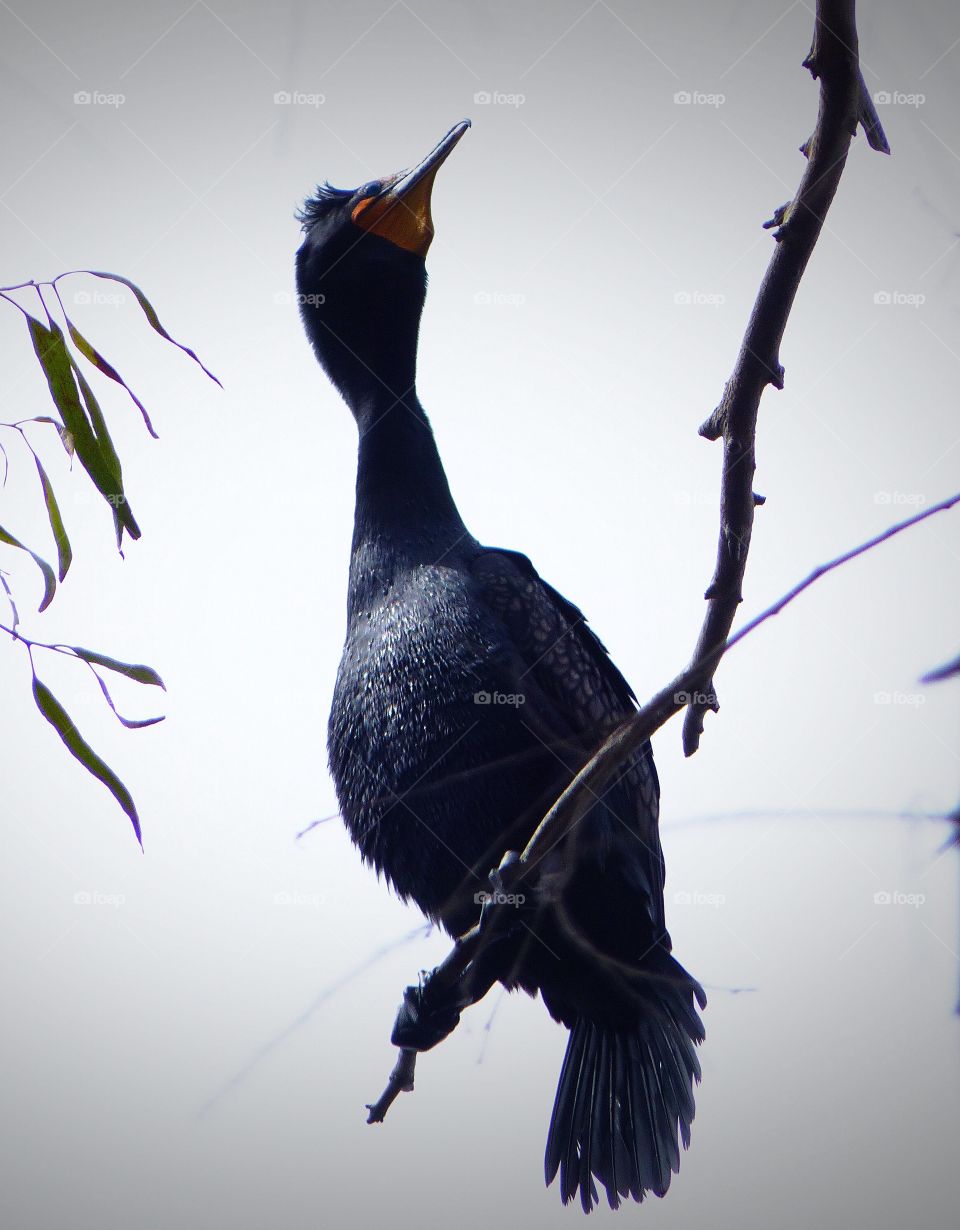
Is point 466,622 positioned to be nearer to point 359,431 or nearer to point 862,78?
point 359,431

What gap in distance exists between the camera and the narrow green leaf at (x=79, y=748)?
184cm

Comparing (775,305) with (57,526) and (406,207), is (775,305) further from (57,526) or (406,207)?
(406,207)

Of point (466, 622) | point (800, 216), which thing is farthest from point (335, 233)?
point (800, 216)

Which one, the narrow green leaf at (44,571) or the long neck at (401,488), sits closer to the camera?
the narrow green leaf at (44,571)

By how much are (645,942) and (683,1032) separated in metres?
0.26

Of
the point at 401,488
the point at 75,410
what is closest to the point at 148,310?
the point at 75,410

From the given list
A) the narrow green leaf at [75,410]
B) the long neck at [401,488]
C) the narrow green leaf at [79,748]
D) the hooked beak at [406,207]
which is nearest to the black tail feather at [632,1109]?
the long neck at [401,488]

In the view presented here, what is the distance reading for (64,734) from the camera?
1.84m

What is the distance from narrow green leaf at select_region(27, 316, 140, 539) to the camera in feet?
6.26

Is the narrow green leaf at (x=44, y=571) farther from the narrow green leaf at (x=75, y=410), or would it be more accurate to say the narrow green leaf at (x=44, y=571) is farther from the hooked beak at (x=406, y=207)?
the hooked beak at (x=406, y=207)

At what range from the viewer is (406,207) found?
3408mm

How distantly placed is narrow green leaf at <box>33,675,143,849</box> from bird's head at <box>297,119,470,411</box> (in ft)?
5.71

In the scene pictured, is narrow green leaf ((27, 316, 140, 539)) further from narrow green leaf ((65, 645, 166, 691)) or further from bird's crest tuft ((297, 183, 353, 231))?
bird's crest tuft ((297, 183, 353, 231))

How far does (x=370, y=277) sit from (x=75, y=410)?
1651mm
